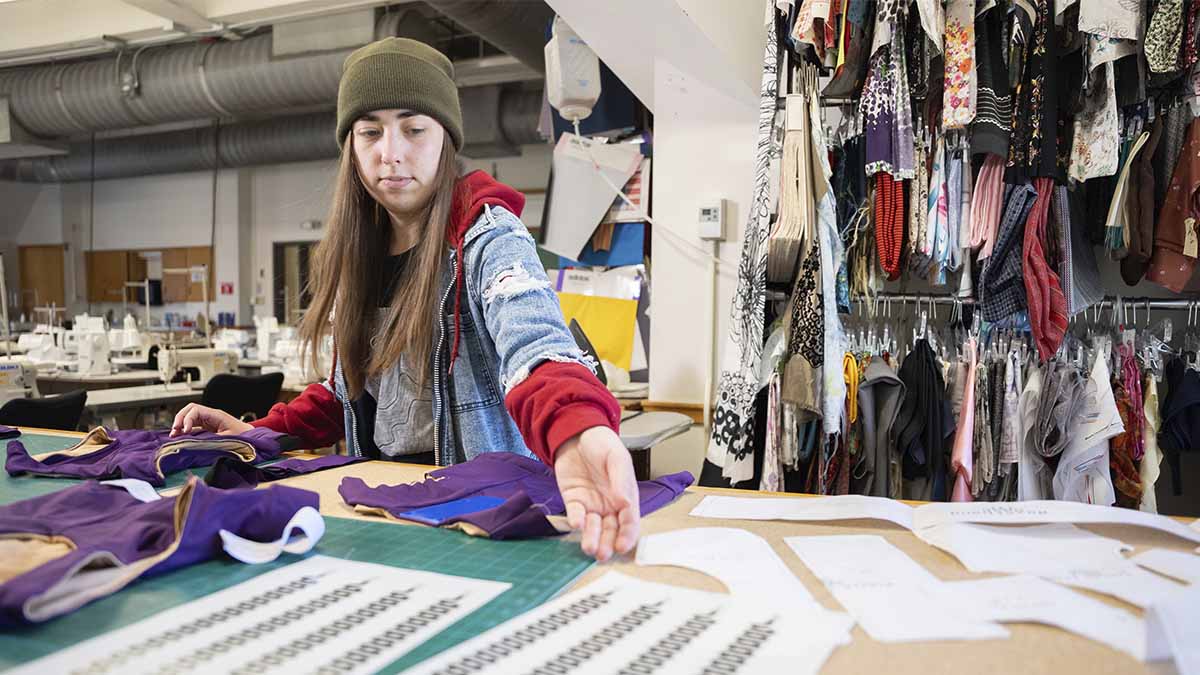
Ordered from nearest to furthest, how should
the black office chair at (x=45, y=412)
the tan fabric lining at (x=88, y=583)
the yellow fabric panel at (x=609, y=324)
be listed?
the tan fabric lining at (x=88, y=583), the black office chair at (x=45, y=412), the yellow fabric panel at (x=609, y=324)

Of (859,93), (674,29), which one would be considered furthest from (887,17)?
(674,29)

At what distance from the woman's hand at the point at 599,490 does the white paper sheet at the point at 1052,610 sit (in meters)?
0.33

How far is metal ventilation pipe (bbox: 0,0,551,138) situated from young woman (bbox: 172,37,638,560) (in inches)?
169

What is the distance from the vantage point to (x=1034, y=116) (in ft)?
7.77

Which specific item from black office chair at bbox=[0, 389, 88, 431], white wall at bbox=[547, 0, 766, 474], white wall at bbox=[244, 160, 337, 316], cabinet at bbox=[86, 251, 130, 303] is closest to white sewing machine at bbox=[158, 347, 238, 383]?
black office chair at bbox=[0, 389, 88, 431]

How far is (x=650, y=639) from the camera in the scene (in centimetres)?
59

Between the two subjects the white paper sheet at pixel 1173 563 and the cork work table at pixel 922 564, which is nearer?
the cork work table at pixel 922 564

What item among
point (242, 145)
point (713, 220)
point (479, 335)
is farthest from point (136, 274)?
point (479, 335)

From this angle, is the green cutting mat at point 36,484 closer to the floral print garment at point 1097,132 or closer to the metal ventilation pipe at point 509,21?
the floral print garment at point 1097,132

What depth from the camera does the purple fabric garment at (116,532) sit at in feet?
2.07

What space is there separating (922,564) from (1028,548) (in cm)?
13

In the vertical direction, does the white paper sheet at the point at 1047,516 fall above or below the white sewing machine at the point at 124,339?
above

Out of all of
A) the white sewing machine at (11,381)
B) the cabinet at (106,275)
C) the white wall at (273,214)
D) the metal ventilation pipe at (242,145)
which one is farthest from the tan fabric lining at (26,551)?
the cabinet at (106,275)

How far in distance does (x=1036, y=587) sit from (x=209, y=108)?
319 inches
